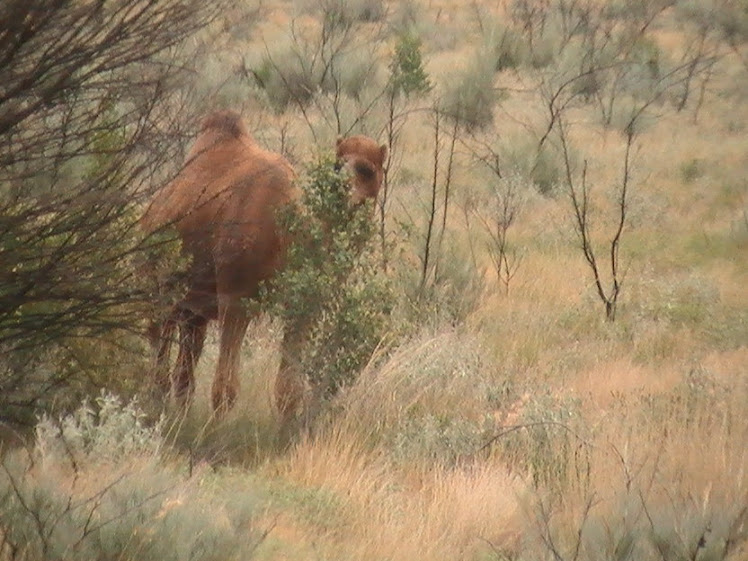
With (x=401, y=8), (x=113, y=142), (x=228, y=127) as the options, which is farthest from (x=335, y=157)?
(x=401, y=8)

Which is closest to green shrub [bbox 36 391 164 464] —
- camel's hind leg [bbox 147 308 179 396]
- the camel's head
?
camel's hind leg [bbox 147 308 179 396]

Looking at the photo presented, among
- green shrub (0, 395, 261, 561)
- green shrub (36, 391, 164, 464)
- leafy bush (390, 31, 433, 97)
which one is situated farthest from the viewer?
leafy bush (390, 31, 433, 97)

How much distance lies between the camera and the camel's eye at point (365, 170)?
8.59 meters

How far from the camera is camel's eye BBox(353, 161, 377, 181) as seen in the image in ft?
28.2

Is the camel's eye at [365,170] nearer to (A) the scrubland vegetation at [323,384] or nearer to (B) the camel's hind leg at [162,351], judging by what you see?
(A) the scrubland vegetation at [323,384]

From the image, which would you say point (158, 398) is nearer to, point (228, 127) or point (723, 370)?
point (228, 127)

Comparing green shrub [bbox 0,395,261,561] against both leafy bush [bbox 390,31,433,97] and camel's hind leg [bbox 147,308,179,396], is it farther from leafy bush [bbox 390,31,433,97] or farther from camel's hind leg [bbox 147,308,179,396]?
leafy bush [bbox 390,31,433,97]

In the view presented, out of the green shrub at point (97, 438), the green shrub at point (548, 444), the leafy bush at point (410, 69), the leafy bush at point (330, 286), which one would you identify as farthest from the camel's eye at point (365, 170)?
the leafy bush at point (410, 69)

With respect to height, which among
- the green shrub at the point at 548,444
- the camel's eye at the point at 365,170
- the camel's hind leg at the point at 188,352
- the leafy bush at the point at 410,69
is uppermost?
the camel's eye at the point at 365,170

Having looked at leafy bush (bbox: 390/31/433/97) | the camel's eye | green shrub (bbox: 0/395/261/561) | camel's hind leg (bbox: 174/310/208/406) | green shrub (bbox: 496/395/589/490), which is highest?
green shrub (bbox: 0/395/261/561)

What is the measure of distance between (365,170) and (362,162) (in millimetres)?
57

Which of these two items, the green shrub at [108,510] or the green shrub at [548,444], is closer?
the green shrub at [108,510]

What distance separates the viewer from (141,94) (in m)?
6.52

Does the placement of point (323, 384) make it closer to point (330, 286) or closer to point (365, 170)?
point (330, 286)
